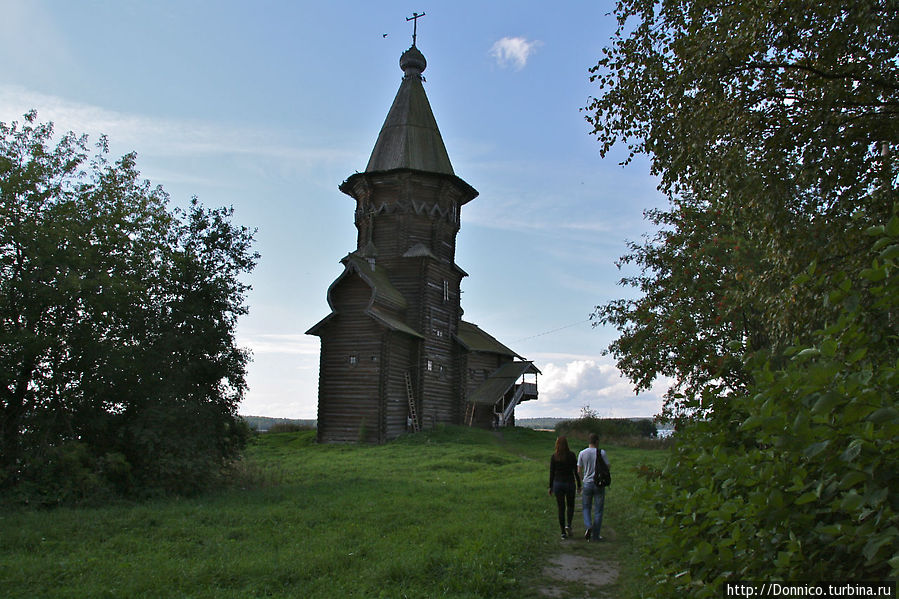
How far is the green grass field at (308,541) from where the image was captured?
8.12 m

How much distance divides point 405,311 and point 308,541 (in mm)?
25732

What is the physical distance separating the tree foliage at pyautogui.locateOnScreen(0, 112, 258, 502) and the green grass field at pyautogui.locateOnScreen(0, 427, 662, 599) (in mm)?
1480

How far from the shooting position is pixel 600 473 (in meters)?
11.1

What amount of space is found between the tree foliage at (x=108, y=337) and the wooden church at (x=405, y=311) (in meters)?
14.7

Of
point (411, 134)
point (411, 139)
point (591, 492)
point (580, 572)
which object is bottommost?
point (580, 572)

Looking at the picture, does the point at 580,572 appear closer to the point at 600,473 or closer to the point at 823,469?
the point at 600,473

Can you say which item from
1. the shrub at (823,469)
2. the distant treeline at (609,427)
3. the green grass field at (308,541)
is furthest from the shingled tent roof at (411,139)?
the shrub at (823,469)

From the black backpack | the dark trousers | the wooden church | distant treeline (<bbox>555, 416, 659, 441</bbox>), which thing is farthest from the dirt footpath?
distant treeline (<bbox>555, 416, 659, 441</bbox>)

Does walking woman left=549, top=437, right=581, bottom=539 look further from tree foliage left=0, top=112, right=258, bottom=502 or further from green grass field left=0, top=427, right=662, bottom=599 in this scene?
tree foliage left=0, top=112, right=258, bottom=502

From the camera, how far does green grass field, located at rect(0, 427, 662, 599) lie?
8117 millimetres

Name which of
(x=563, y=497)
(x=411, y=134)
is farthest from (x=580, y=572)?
(x=411, y=134)

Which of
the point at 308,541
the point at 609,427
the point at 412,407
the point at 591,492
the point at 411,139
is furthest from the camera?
the point at 609,427

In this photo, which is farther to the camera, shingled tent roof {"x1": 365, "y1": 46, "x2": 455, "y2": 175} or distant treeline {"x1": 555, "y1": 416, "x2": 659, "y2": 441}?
distant treeline {"x1": 555, "y1": 416, "x2": 659, "y2": 441}

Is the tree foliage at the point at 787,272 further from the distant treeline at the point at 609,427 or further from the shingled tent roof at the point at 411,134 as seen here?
the distant treeline at the point at 609,427
